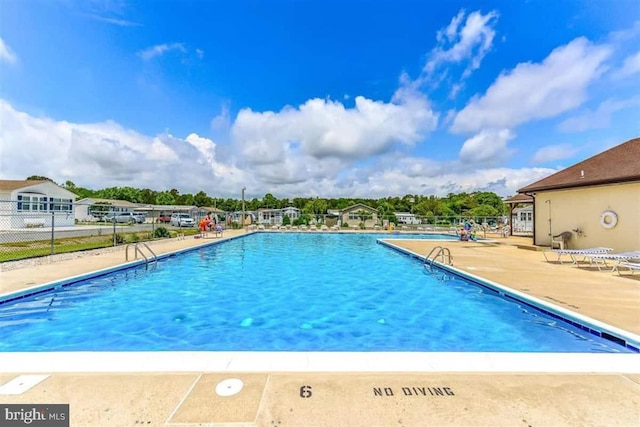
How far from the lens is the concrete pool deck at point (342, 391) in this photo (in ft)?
6.86

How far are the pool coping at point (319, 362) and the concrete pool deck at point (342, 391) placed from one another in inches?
0.4

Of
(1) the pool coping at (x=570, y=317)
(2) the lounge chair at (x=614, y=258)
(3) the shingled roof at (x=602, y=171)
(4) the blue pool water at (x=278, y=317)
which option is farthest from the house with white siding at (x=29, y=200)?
(3) the shingled roof at (x=602, y=171)

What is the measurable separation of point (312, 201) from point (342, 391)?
6273cm

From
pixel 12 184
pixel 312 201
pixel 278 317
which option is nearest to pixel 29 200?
pixel 12 184

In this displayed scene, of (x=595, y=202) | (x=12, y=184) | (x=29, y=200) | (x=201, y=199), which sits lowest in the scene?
(x=595, y=202)

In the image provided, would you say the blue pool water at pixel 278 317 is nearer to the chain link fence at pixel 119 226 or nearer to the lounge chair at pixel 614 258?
the lounge chair at pixel 614 258

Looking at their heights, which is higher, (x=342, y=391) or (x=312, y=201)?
(x=312, y=201)

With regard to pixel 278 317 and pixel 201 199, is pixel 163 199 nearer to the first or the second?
pixel 201 199

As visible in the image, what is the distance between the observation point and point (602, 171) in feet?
35.7

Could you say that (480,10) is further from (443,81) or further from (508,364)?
(508,364)

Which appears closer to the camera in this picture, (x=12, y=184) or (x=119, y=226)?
(x=12, y=184)

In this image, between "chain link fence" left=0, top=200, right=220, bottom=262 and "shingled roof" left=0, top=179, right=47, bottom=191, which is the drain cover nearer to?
"chain link fence" left=0, top=200, right=220, bottom=262

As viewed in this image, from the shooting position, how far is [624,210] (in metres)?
9.74

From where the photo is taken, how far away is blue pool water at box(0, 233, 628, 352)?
4266 mm
